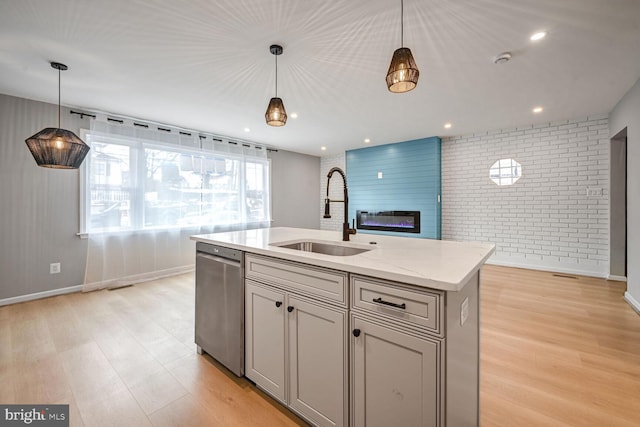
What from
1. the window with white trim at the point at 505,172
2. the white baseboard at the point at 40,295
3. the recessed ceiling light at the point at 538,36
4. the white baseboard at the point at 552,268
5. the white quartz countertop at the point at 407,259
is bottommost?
the white baseboard at the point at 40,295

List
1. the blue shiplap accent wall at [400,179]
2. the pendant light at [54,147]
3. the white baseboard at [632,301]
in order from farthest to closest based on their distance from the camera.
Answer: the blue shiplap accent wall at [400,179] < the white baseboard at [632,301] < the pendant light at [54,147]

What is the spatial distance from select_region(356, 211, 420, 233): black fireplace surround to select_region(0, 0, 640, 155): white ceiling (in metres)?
2.30

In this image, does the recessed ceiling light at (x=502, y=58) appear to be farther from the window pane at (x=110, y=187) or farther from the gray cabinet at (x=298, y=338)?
the window pane at (x=110, y=187)

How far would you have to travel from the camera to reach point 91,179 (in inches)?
144

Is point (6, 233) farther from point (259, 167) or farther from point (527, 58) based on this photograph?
point (527, 58)

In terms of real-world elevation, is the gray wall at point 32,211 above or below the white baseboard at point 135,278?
above

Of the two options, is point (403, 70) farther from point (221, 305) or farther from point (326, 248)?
point (221, 305)

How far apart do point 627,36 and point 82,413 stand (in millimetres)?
4614

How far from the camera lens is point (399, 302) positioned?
1.06 meters

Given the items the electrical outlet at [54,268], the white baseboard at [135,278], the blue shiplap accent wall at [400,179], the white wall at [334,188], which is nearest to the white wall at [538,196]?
the blue shiplap accent wall at [400,179]

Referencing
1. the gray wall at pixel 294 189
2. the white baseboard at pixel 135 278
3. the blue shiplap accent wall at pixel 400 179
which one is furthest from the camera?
the gray wall at pixel 294 189

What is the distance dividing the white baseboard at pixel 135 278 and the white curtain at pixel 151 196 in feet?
0.04

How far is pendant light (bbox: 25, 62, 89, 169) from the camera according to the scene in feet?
7.14

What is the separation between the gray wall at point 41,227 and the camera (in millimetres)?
3156
